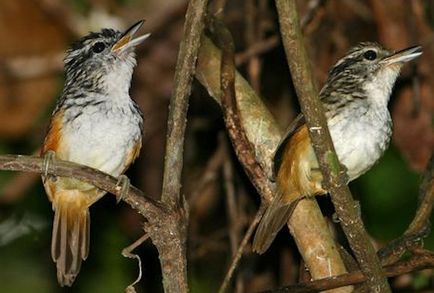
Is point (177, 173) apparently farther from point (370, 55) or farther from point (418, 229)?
point (370, 55)

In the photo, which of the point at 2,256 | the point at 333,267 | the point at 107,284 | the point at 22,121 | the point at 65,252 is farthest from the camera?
the point at 22,121

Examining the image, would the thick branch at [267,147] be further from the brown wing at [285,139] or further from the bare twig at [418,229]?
the bare twig at [418,229]

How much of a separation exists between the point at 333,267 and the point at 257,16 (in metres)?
2.65

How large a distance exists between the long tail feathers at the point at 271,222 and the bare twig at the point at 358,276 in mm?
557

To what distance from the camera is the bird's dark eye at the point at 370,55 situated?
4.90m

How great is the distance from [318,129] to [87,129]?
4.87 ft

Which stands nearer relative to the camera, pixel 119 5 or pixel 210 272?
pixel 210 272

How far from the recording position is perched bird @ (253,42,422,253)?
14.8 feet

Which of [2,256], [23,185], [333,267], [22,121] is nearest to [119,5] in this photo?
[22,121]

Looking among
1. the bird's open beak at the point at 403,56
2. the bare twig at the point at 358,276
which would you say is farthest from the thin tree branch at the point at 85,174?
the bird's open beak at the point at 403,56

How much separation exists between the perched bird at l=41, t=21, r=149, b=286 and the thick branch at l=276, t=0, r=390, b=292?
1.35 meters

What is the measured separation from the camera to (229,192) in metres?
6.41

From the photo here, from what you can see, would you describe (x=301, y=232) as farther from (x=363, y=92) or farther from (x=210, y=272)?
(x=210, y=272)

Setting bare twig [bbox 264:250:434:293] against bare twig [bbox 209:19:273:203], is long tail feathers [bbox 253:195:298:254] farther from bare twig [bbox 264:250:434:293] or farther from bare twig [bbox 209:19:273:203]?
bare twig [bbox 264:250:434:293]
